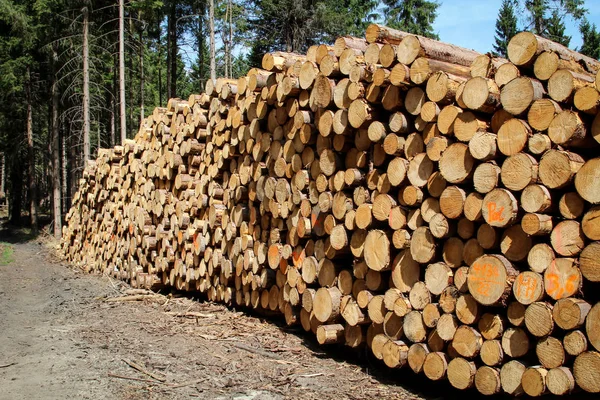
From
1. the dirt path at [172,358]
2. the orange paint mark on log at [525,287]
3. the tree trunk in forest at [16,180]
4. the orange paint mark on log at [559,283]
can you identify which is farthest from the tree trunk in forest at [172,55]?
the orange paint mark on log at [559,283]

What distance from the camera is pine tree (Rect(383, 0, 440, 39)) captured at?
31797mm

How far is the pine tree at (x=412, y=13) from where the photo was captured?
104ft

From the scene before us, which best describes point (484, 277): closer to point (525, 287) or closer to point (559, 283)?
point (525, 287)

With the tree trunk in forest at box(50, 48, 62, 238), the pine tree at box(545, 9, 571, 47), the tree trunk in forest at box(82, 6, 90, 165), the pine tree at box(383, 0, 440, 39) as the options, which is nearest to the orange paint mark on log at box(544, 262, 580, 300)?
the tree trunk in forest at box(82, 6, 90, 165)

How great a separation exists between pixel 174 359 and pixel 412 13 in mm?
30929

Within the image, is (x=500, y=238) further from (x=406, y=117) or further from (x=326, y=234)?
(x=326, y=234)

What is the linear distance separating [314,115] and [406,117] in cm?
129

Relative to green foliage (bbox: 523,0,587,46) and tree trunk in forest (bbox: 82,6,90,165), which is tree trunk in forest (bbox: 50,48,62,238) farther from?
green foliage (bbox: 523,0,587,46)

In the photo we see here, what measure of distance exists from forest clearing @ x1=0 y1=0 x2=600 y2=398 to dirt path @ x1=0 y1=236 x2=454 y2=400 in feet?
0.11

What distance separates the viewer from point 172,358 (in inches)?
197

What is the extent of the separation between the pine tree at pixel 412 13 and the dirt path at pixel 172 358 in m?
28.4

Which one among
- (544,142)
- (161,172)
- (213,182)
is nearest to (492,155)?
(544,142)

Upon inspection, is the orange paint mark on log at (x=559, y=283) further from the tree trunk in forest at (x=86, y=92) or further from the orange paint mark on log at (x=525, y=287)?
the tree trunk in forest at (x=86, y=92)

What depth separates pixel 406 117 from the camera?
13.9 feet
